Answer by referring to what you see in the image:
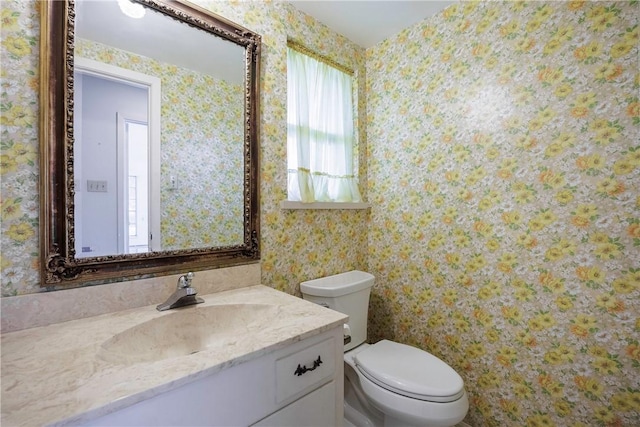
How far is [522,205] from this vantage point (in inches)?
52.2

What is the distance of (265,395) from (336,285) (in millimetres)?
830

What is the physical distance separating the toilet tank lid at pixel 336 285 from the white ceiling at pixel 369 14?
1.54 m

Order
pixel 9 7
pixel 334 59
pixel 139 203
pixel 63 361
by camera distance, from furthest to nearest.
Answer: pixel 334 59 < pixel 139 203 < pixel 9 7 < pixel 63 361

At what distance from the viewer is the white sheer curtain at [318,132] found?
5.26 feet

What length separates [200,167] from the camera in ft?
4.01

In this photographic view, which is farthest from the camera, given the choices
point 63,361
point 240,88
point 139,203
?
point 240,88

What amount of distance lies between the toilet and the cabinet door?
0.24 metres

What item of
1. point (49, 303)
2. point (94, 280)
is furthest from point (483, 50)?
point (49, 303)

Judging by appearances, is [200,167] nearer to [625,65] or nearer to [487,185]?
[487,185]

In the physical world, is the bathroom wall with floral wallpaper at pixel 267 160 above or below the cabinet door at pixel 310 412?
above

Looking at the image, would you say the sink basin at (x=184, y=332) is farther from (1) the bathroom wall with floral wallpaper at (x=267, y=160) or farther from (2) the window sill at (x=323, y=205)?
(2) the window sill at (x=323, y=205)

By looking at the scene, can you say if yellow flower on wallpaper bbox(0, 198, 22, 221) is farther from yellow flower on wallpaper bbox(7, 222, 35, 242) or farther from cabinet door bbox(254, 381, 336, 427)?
cabinet door bbox(254, 381, 336, 427)

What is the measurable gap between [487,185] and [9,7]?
195 centimetres

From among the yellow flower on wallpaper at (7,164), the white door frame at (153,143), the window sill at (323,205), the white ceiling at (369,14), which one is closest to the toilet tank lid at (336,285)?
the window sill at (323,205)
